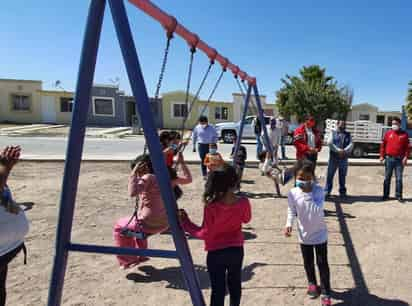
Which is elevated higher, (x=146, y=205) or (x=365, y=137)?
(x=365, y=137)

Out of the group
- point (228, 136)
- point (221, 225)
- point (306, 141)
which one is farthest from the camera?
point (228, 136)

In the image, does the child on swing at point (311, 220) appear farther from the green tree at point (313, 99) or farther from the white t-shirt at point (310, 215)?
the green tree at point (313, 99)

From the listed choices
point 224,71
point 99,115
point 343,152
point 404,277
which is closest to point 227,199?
point 404,277

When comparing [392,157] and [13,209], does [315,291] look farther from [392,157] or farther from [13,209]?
[392,157]

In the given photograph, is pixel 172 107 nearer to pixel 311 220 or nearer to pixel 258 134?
pixel 258 134

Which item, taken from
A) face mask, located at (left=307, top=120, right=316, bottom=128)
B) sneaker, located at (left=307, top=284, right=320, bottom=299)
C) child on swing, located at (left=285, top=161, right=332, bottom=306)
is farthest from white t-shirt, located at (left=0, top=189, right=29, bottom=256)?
face mask, located at (left=307, top=120, right=316, bottom=128)

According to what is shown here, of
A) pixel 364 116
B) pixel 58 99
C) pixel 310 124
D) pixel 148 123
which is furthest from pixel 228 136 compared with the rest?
pixel 364 116

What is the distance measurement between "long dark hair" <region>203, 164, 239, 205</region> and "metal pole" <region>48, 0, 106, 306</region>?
95cm

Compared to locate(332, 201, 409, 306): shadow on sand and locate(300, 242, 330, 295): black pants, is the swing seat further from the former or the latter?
locate(332, 201, 409, 306): shadow on sand

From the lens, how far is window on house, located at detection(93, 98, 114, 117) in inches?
1181

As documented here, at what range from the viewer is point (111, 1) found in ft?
6.56

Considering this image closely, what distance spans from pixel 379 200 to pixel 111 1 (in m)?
6.16

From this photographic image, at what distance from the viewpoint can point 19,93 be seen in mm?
30203

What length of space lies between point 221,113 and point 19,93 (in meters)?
19.4
